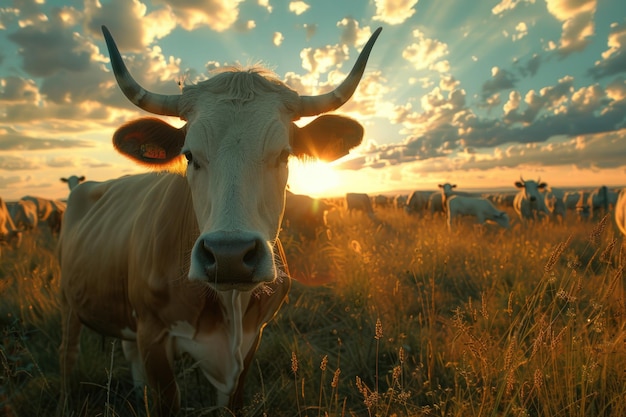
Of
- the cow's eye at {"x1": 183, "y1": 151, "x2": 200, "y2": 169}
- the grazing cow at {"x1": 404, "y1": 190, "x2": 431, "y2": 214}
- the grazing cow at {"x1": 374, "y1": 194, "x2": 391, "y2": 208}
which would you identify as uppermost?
the cow's eye at {"x1": 183, "y1": 151, "x2": 200, "y2": 169}

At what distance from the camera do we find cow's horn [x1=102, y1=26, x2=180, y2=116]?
2457 mm

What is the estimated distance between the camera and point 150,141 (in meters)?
2.71

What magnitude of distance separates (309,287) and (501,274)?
2806mm

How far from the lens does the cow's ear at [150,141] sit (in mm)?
2641

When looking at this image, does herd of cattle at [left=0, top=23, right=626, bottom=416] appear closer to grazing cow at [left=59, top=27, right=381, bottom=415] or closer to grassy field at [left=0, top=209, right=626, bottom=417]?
grazing cow at [left=59, top=27, right=381, bottom=415]

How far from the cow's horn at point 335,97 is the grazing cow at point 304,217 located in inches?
303

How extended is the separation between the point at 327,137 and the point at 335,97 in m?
0.36

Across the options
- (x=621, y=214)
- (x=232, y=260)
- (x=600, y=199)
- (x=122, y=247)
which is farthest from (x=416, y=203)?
(x=232, y=260)

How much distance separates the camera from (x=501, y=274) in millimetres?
5590

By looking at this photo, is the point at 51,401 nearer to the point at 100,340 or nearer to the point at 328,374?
the point at 100,340

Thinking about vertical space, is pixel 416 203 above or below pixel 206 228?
below

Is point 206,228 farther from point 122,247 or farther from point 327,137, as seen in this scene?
point 122,247

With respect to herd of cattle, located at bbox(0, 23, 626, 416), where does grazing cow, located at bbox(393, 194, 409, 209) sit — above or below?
below

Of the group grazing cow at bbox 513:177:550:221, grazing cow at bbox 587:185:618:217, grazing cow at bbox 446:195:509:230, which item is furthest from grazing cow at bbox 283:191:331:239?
grazing cow at bbox 587:185:618:217
